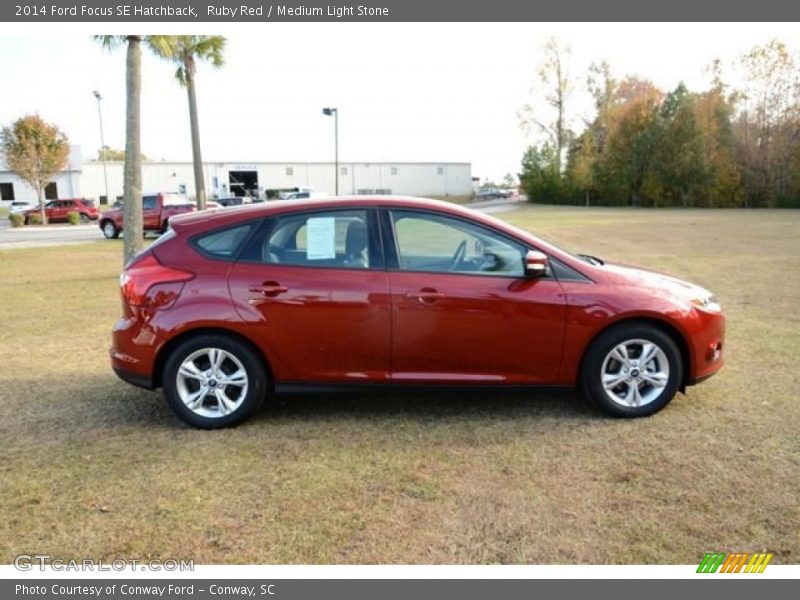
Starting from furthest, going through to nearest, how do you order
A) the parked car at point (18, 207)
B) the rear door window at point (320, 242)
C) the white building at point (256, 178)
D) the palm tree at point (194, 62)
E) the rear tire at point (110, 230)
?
the white building at point (256, 178) → the parked car at point (18, 207) → the rear tire at point (110, 230) → the palm tree at point (194, 62) → the rear door window at point (320, 242)

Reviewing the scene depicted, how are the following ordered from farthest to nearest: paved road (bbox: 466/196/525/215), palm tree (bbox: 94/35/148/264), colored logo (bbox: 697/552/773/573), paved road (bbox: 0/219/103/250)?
paved road (bbox: 466/196/525/215), paved road (bbox: 0/219/103/250), palm tree (bbox: 94/35/148/264), colored logo (bbox: 697/552/773/573)

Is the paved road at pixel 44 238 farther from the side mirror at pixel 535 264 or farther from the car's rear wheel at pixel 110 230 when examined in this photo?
the side mirror at pixel 535 264

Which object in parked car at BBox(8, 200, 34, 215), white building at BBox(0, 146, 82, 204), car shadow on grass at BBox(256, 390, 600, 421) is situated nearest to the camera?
car shadow on grass at BBox(256, 390, 600, 421)

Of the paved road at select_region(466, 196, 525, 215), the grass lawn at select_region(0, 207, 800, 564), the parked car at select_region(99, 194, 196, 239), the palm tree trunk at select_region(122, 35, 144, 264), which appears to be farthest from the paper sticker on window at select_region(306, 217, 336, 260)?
the paved road at select_region(466, 196, 525, 215)

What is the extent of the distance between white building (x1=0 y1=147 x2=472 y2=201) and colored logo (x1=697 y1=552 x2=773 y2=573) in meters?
55.9

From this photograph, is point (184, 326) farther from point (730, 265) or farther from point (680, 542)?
point (730, 265)

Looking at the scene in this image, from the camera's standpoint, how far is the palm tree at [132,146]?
10.6 meters

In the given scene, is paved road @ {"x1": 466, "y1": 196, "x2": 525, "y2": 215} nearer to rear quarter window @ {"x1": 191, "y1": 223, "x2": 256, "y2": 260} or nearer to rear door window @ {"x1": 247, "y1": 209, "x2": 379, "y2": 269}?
rear door window @ {"x1": 247, "y1": 209, "x2": 379, "y2": 269}

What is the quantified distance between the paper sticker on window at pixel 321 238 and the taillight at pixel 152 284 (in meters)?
0.84

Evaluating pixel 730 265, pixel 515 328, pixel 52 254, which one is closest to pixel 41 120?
pixel 52 254

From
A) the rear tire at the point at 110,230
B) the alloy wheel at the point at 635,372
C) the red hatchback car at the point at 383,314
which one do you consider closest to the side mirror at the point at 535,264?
the red hatchback car at the point at 383,314

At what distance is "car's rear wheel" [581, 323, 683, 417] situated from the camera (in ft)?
14.1

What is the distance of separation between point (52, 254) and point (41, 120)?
85.0ft

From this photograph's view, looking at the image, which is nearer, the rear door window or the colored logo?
the colored logo
